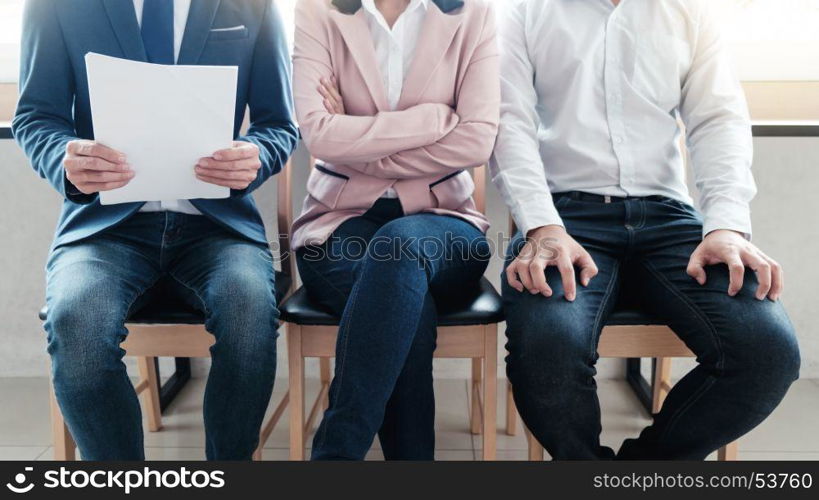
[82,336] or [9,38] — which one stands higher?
[9,38]

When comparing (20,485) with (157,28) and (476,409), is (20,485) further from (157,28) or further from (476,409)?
(476,409)

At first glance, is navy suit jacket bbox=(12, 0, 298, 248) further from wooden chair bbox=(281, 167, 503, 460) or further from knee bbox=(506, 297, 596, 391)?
knee bbox=(506, 297, 596, 391)

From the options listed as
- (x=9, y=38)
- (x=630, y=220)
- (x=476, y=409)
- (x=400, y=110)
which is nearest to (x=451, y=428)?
(x=476, y=409)

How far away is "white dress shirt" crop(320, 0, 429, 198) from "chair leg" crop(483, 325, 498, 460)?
14.1 inches

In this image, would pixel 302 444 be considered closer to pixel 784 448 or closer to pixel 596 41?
pixel 596 41

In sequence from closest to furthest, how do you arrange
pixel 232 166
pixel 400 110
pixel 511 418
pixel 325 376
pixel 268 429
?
pixel 232 166, pixel 400 110, pixel 268 429, pixel 511 418, pixel 325 376

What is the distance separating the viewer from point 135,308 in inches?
50.8

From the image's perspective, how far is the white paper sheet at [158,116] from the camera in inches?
43.6

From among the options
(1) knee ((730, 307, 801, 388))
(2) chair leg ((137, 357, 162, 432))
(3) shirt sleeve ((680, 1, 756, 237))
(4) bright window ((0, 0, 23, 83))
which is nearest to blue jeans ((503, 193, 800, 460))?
(1) knee ((730, 307, 801, 388))

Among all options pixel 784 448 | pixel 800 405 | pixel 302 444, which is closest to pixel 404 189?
pixel 302 444

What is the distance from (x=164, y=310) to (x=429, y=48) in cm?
75

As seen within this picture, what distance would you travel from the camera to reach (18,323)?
2.07 metres

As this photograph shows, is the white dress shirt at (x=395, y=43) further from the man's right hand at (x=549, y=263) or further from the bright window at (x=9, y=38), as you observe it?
the bright window at (x=9, y=38)
